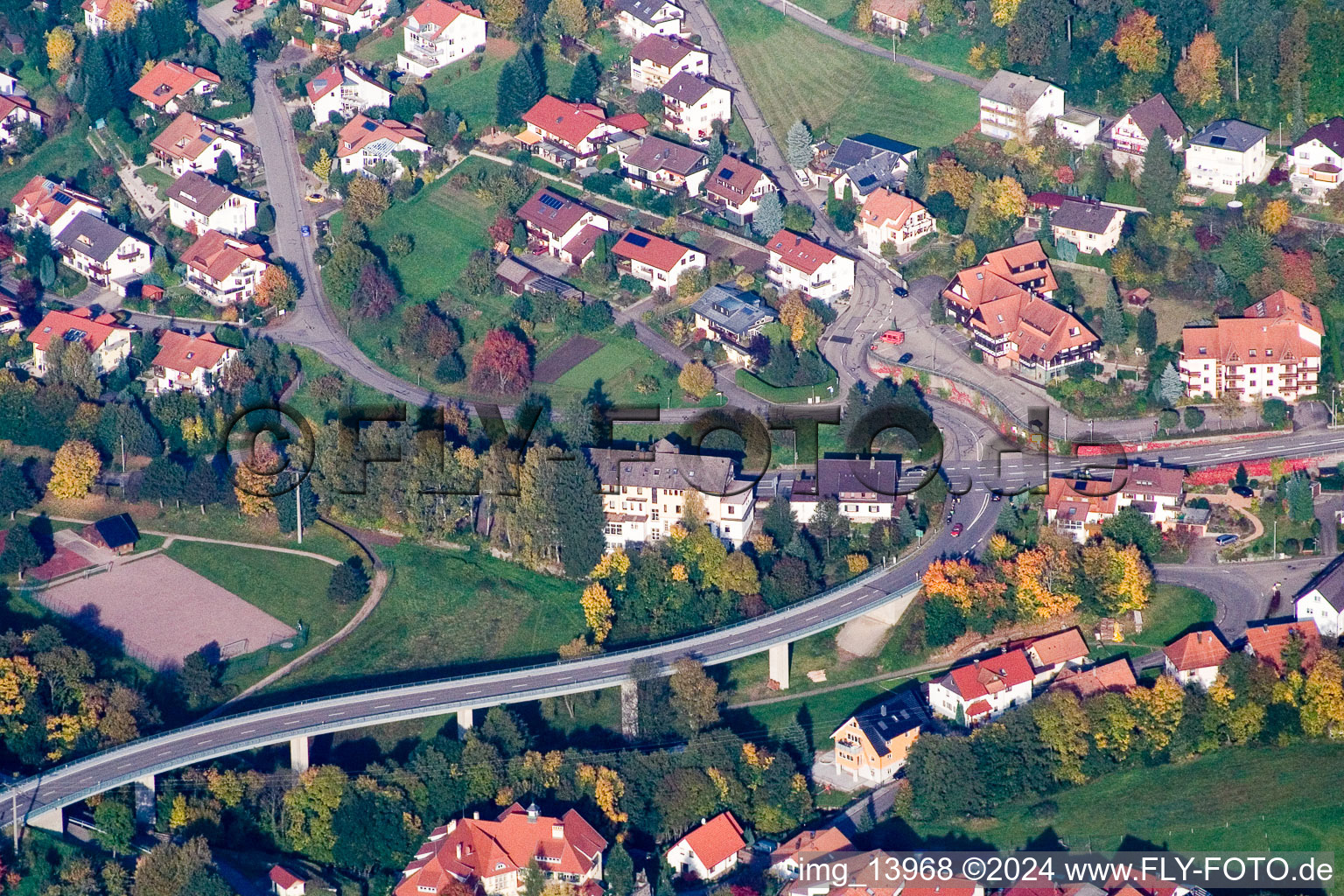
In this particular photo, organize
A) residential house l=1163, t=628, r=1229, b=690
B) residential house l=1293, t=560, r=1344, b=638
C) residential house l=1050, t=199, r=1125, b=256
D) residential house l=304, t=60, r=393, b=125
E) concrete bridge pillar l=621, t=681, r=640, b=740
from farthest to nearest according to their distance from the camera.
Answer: residential house l=304, t=60, r=393, b=125 < residential house l=1050, t=199, r=1125, b=256 < concrete bridge pillar l=621, t=681, r=640, b=740 < residential house l=1293, t=560, r=1344, b=638 < residential house l=1163, t=628, r=1229, b=690

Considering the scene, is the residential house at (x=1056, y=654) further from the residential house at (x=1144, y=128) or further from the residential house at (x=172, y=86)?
the residential house at (x=172, y=86)

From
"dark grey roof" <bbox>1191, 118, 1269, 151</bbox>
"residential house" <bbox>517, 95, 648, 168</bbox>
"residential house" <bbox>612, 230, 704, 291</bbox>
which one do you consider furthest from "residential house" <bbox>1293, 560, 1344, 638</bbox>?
"residential house" <bbox>517, 95, 648, 168</bbox>

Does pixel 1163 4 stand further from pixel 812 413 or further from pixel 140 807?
pixel 140 807

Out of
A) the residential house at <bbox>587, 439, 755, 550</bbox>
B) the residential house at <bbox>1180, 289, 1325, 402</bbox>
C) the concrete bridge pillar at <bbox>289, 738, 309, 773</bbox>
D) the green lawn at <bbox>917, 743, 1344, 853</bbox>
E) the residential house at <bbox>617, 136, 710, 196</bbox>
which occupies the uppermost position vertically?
the residential house at <bbox>617, 136, 710, 196</bbox>

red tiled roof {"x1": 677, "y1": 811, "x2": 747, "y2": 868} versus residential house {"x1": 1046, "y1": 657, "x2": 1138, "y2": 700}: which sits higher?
residential house {"x1": 1046, "y1": 657, "x2": 1138, "y2": 700}

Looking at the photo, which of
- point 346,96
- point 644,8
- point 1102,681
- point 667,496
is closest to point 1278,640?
point 1102,681

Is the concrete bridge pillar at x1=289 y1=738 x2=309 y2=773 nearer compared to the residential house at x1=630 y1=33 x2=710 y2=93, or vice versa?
the concrete bridge pillar at x1=289 y1=738 x2=309 y2=773

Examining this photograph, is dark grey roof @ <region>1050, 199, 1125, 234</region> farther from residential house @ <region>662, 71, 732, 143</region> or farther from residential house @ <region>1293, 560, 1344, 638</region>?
residential house @ <region>1293, 560, 1344, 638</region>

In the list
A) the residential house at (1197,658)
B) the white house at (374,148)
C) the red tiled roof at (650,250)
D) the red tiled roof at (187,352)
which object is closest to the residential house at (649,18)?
the white house at (374,148)
